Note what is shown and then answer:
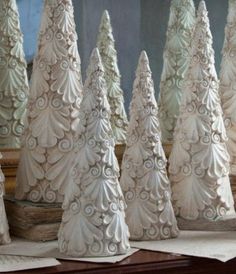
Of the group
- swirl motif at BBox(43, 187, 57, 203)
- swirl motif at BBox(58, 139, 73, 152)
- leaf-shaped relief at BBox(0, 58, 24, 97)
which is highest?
leaf-shaped relief at BBox(0, 58, 24, 97)

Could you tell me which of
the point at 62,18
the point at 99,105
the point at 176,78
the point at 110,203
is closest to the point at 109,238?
the point at 110,203

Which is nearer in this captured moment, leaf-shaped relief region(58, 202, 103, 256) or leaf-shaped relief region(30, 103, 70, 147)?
leaf-shaped relief region(58, 202, 103, 256)

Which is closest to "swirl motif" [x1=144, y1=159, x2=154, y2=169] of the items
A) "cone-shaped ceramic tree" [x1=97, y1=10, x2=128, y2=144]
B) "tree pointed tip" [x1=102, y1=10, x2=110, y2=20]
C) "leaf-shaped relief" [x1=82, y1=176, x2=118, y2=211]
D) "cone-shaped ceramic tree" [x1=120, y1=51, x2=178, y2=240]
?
"cone-shaped ceramic tree" [x1=120, y1=51, x2=178, y2=240]

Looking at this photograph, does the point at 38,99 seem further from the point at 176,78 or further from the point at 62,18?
the point at 176,78

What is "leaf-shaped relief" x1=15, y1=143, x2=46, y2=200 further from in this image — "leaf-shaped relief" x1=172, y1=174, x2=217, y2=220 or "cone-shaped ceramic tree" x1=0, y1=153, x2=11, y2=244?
"leaf-shaped relief" x1=172, y1=174, x2=217, y2=220

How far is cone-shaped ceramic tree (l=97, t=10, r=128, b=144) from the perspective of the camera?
1150 millimetres

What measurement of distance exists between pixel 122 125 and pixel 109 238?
352 millimetres

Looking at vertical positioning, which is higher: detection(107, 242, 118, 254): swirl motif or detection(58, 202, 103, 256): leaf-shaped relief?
detection(58, 202, 103, 256): leaf-shaped relief

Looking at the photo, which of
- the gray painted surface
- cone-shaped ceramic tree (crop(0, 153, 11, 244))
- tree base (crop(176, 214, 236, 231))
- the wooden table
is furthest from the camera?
the gray painted surface

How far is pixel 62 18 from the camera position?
97 cm

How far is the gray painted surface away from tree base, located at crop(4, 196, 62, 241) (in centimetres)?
30

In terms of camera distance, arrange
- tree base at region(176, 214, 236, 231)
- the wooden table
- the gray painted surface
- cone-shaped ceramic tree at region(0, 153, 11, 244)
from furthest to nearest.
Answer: the gray painted surface
tree base at region(176, 214, 236, 231)
cone-shaped ceramic tree at region(0, 153, 11, 244)
the wooden table

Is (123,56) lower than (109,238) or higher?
higher

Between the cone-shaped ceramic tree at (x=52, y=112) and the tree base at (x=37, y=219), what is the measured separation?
0.03 metres
